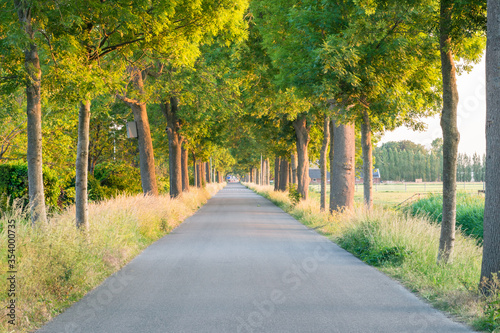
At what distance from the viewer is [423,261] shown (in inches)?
385

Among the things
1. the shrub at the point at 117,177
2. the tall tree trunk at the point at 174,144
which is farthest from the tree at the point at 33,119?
the tall tree trunk at the point at 174,144

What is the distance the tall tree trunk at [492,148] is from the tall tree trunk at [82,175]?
758 cm

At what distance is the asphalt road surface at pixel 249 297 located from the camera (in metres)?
6.07

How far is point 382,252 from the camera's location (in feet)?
35.9

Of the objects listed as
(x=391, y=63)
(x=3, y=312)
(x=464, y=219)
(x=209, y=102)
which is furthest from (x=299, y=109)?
(x=3, y=312)

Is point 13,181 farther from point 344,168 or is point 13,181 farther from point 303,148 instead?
point 303,148

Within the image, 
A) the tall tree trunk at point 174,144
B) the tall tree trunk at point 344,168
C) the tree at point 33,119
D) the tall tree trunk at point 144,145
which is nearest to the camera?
the tree at point 33,119

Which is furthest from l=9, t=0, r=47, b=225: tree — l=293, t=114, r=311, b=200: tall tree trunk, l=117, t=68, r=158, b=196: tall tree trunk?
l=293, t=114, r=311, b=200: tall tree trunk

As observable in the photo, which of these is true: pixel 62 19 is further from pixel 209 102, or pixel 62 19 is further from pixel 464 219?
pixel 464 219

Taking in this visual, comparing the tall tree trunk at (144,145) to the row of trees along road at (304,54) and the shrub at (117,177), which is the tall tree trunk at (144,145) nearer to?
the shrub at (117,177)

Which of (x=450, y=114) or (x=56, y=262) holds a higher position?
(x=450, y=114)

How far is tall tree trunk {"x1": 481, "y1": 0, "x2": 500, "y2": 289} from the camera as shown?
6.58 metres

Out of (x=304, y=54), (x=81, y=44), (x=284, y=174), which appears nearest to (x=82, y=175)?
(x=81, y=44)

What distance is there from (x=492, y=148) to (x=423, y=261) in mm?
3717
